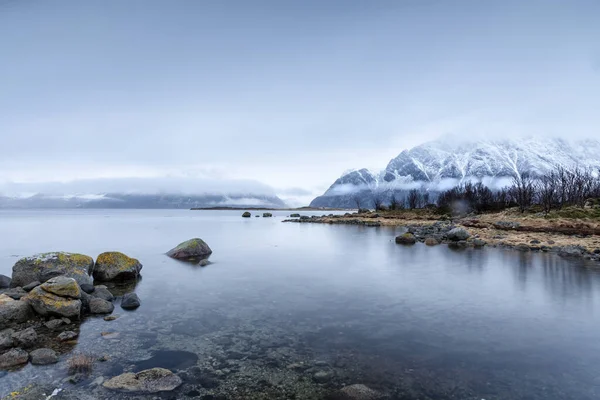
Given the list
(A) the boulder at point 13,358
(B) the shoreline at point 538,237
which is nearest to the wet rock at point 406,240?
(B) the shoreline at point 538,237

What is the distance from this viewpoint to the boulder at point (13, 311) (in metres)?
14.5

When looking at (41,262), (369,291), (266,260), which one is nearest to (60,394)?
(41,262)

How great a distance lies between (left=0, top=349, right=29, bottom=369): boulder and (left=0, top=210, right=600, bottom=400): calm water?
27.8 inches

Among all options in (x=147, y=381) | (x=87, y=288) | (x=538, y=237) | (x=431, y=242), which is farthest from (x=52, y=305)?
(x=538, y=237)

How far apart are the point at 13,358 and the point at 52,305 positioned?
4.40m

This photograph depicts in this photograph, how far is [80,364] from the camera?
10.9m

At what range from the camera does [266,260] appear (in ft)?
113

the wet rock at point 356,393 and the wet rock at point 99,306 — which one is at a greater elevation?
the wet rock at point 99,306

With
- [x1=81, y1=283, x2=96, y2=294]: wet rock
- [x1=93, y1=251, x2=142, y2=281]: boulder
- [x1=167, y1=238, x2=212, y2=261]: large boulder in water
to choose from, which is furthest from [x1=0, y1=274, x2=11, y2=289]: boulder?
[x1=167, y1=238, x2=212, y2=261]: large boulder in water

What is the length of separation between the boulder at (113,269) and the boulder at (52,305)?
26.6 feet

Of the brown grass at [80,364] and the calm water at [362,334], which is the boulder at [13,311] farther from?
the brown grass at [80,364]

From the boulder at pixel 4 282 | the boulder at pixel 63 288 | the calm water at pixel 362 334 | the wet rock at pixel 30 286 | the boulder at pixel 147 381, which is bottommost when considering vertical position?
the calm water at pixel 362 334

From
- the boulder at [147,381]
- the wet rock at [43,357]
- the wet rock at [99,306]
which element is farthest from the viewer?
the wet rock at [99,306]

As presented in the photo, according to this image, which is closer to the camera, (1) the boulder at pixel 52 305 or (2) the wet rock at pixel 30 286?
(1) the boulder at pixel 52 305
